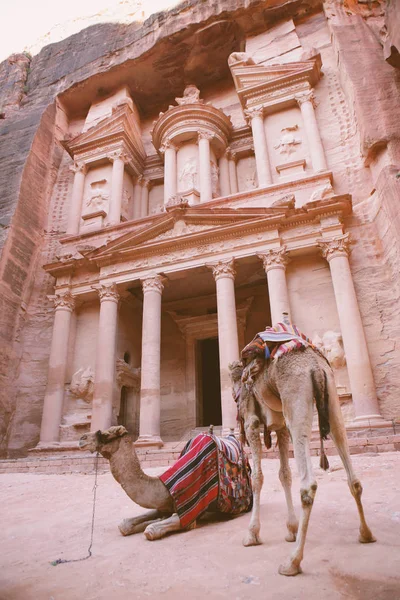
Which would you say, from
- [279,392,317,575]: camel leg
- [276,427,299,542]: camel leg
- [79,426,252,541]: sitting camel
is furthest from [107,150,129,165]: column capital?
[279,392,317,575]: camel leg

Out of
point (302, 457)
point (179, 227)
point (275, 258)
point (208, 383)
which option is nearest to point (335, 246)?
point (275, 258)

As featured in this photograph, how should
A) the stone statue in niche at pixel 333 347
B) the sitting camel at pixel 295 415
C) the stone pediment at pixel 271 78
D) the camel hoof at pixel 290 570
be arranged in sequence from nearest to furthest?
the camel hoof at pixel 290 570
the sitting camel at pixel 295 415
the stone statue in niche at pixel 333 347
the stone pediment at pixel 271 78

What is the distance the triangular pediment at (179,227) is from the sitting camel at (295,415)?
9786mm

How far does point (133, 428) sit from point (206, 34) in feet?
60.4

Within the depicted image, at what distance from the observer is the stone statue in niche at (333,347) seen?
1134 cm

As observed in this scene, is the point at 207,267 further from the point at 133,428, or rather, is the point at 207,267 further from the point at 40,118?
the point at 40,118

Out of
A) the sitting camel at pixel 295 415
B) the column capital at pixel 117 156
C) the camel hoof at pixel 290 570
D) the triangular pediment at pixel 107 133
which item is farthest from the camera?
the triangular pediment at pixel 107 133

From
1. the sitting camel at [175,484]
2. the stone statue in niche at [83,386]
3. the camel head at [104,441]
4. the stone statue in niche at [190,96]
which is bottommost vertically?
the sitting camel at [175,484]

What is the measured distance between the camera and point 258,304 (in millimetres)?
16688

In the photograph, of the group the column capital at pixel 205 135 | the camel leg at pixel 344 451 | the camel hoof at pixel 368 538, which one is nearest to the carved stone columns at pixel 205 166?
the column capital at pixel 205 135

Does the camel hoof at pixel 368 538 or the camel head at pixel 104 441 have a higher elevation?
the camel head at pixel 104 441

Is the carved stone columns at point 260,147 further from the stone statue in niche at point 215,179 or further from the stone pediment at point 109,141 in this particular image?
the stone pediment at point 109,141

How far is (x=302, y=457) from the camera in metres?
3.28

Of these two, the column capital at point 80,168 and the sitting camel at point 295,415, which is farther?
the column capital at point 80,168
